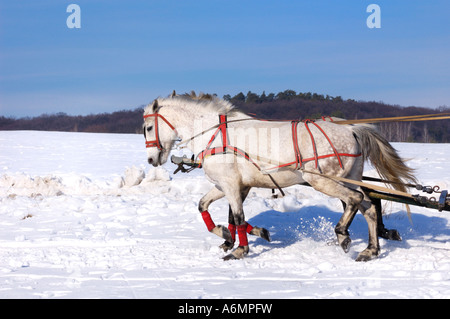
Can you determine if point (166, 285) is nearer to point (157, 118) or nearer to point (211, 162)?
point (211, 162)

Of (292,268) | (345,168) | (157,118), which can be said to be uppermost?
(157,118)

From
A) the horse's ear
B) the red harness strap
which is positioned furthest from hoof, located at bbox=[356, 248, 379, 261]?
the horse's ear

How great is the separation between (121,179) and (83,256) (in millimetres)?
5383

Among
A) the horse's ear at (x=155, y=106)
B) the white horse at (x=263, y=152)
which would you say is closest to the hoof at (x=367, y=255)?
the white horse at (x=263, y=152)

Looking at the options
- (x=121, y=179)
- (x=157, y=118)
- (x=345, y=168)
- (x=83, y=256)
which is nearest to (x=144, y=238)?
(x=83, y=256)

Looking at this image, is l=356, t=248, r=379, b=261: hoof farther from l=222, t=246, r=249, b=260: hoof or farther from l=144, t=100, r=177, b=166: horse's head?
l=144, t=100, r=177, b=166: horse's head

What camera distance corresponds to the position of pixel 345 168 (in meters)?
6.18

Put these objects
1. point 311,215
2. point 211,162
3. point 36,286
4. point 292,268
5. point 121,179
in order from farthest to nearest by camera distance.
A: point 121,179, point 311,215, point 211,162, point 292,268, point 36,286

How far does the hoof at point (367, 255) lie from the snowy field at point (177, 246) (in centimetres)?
8

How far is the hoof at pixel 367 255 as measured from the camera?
20.2 ft

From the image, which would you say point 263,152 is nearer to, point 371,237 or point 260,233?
point 260,233

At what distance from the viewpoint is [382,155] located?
22.1ft

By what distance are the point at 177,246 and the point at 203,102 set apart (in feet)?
6.61

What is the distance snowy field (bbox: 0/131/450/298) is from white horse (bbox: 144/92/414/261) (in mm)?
434
